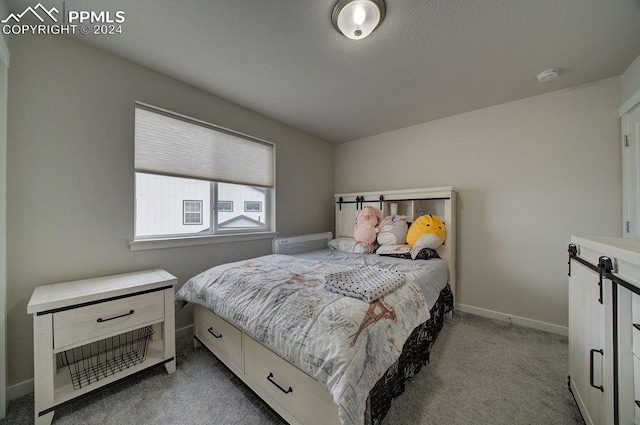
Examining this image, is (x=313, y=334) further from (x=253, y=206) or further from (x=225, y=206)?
(x=253, y=206)

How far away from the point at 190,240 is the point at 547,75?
3.63m

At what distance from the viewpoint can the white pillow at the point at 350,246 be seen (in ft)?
9.31

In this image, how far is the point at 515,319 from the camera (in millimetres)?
2453

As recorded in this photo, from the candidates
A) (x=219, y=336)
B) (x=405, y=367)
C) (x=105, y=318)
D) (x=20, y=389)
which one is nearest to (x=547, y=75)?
(x=405, y=367)

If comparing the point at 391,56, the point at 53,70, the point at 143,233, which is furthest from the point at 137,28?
the point at 391,56

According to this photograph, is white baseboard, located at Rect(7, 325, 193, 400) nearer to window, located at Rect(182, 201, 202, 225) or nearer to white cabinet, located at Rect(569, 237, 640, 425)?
window, located at Rect(182, 201, 202, 225)

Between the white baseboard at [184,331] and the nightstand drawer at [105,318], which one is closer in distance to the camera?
the nightstand drawer at [105,318]

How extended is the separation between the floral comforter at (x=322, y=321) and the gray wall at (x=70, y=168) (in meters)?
0.83

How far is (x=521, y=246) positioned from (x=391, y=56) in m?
2.41

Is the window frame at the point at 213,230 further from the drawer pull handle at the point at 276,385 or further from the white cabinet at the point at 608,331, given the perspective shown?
the white cabinet at the point at 608,331

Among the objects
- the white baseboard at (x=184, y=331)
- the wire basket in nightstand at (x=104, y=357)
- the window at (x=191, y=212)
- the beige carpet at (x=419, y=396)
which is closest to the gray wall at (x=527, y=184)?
the beige carpet at (x=419, y=396)

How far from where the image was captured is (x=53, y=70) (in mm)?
1582

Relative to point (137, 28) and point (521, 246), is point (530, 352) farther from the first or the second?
point (137, 28)

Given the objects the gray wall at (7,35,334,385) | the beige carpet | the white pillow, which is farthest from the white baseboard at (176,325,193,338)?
the white pillow
